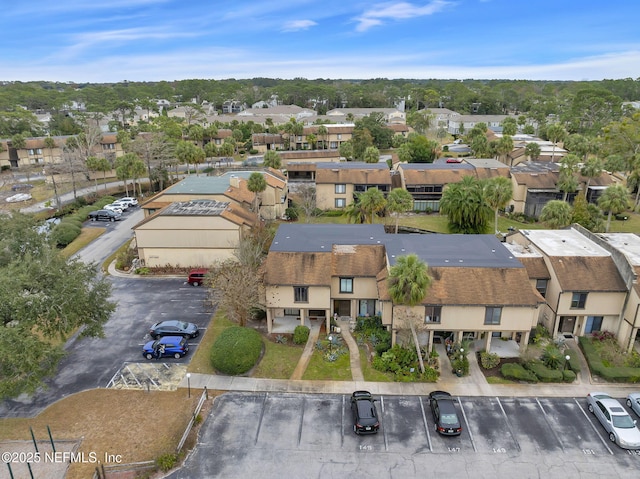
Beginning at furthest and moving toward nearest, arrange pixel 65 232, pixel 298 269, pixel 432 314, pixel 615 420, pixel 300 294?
pixel 65 232
pixel 298 269
pixel 300 294
pixel 432 314
pixel 615 420

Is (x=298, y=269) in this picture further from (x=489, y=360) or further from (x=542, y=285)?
(x=542, y=285)

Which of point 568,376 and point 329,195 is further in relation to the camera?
point 329,195

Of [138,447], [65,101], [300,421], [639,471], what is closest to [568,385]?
[639,471]

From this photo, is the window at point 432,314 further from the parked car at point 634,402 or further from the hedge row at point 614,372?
the parked car at point 634,402

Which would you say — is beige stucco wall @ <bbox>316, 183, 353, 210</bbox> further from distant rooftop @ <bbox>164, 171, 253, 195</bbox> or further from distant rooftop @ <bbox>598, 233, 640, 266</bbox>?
distant rooftop @ <bbox>598, 233, 640, 266</bbox>

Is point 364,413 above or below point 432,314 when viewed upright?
below

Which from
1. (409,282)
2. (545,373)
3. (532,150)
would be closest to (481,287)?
(409,282)

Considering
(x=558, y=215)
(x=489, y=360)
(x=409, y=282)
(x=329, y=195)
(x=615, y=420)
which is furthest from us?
(x=329, y=195)

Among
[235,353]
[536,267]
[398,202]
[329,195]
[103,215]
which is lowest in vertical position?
[235,353]
